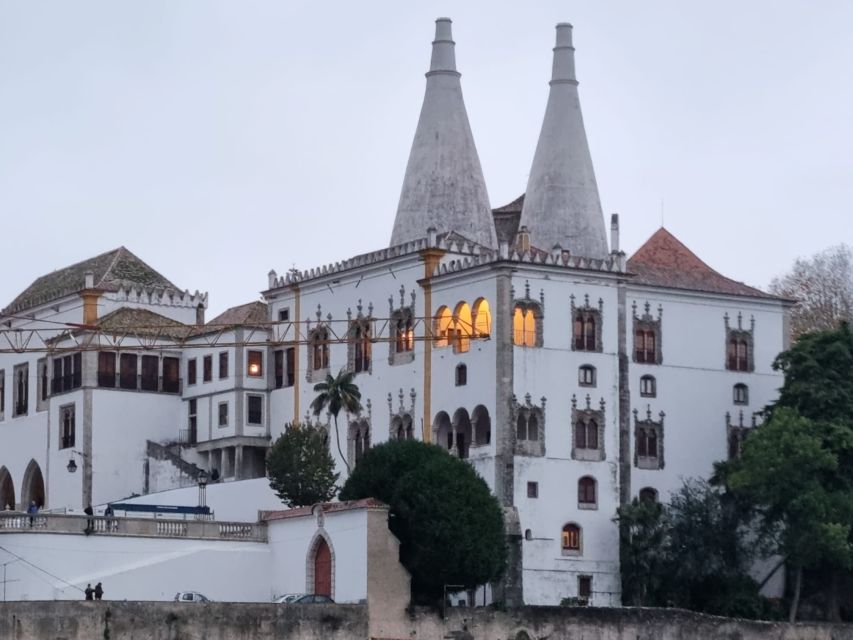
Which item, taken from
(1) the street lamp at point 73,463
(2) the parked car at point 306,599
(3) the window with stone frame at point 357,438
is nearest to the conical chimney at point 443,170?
(3) the window with stone frame at point 357,438

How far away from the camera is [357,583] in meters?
82.6

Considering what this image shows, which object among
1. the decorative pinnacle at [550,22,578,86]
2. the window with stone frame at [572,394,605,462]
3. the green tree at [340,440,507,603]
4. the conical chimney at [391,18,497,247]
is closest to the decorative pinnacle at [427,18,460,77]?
the conical chimney at [391,18,497,247]

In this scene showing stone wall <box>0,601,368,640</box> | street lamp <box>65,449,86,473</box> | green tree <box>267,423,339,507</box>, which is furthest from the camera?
street lamp <box>65,449,86,473</box>

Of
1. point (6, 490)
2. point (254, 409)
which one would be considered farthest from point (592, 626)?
point (6, 490)

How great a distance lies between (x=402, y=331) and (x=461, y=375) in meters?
4.26

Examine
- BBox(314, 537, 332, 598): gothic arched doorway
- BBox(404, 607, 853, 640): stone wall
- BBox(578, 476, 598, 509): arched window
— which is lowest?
BBox(404, 607, 853, 640): stone wall

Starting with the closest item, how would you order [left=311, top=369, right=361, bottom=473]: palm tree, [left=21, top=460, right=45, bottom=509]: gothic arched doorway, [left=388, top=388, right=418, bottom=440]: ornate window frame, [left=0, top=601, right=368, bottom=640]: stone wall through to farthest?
[left=0, top=601, right=368, bottom=640]: stone wall, [left=388, top=388, right=418, bottom=440]: ornate window frame, [left=311, top=369, right=361, bottom=473]: palm tree, [left=21, top=460, right=45, bottom=509]: gothic arched doorway

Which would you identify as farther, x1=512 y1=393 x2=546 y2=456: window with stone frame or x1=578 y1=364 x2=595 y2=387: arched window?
x1=578 y1=364 x2=595 y2=387: arched window

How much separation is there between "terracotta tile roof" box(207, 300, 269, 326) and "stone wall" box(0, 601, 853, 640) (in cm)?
2568

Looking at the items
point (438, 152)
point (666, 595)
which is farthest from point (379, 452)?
point (438, 152)

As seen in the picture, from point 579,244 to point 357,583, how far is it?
24.4 m

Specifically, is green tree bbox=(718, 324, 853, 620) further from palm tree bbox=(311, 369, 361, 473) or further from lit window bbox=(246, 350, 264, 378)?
lit window bbox=(246, 350, 264, 378)

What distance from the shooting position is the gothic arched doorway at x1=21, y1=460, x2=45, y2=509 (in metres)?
110

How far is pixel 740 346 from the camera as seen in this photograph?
329 ft
